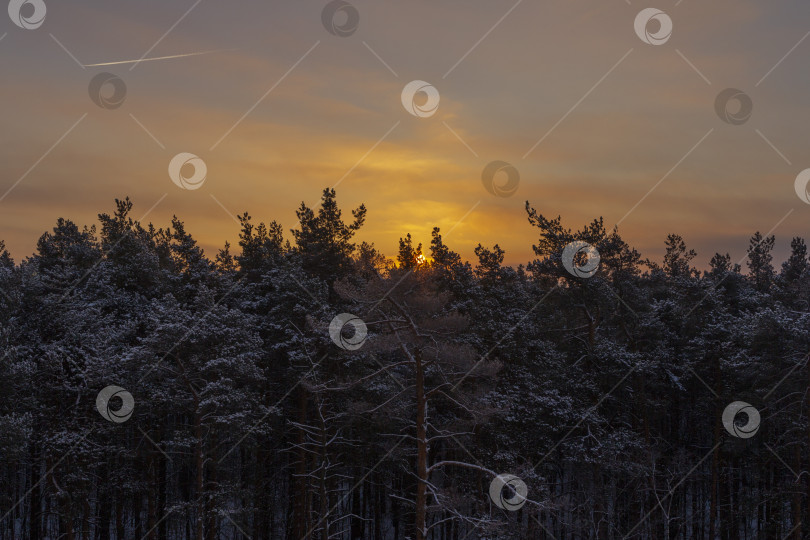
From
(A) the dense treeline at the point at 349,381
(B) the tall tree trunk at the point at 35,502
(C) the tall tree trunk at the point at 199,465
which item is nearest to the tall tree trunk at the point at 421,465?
(A) the dense treeline at the point at 349,381

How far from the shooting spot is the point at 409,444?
3064 centimetres

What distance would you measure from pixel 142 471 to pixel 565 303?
20.9m

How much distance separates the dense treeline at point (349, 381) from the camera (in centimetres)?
2638

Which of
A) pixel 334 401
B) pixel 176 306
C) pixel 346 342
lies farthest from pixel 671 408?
pixel 176 306

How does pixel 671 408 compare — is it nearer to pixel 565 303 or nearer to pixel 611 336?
pixel 611 336
